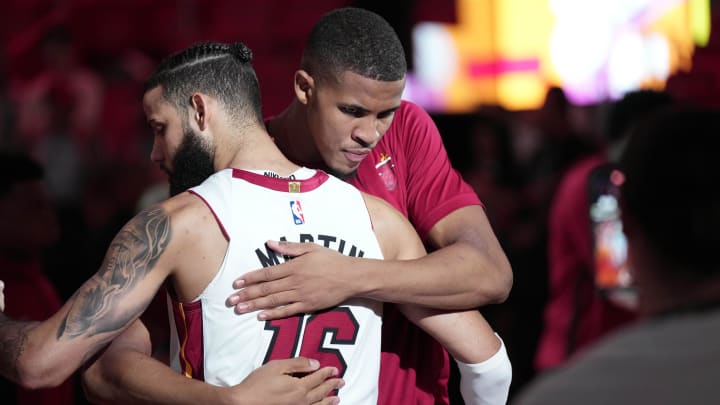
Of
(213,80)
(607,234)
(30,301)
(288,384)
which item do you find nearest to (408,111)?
(213,80)

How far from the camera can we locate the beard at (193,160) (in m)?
3.03

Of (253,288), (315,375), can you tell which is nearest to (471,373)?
(315,375)

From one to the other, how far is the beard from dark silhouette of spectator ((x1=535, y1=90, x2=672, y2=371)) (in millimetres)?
2937

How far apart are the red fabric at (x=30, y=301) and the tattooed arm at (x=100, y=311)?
5.48ft

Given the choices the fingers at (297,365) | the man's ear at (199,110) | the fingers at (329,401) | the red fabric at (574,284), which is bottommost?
the red fabric at (574,284)

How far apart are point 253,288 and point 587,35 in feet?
37.0

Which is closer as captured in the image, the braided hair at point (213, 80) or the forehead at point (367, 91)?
the braided hair at point (213, 80)

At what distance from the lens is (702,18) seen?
41.4 feet

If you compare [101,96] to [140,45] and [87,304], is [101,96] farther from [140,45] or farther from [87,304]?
[87,304]

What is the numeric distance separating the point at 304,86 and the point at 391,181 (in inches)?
16.3

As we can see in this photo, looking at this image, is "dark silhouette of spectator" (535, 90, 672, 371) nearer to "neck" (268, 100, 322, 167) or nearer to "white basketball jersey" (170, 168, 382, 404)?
"neck" (268, 100, 322, 167)

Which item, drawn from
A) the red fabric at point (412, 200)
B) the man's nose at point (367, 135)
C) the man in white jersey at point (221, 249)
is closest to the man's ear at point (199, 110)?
the man in white jersey at point (221, 249)

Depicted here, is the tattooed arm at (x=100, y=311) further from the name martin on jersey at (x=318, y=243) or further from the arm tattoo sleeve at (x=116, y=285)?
the name martin on jersey at (x=318, y=243)

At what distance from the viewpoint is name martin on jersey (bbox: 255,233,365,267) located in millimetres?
2801
